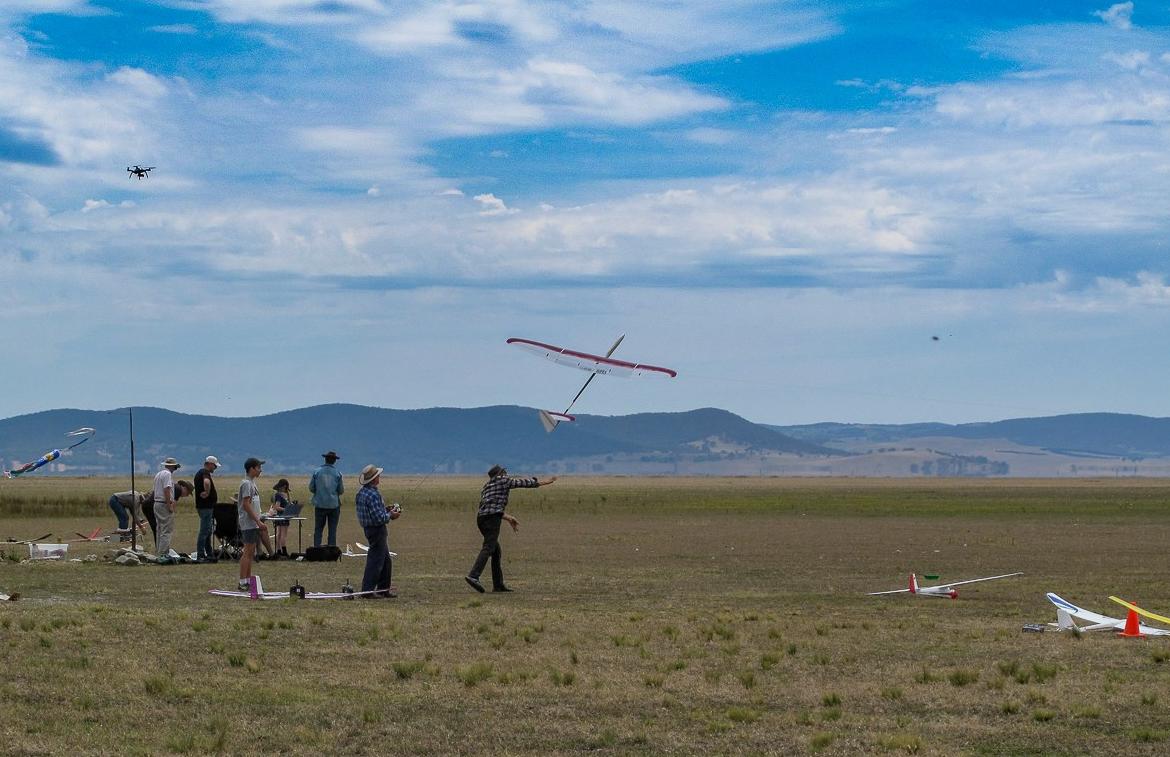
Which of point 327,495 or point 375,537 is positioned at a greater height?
point 327,495

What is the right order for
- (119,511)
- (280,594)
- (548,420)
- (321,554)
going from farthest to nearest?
(119,511)
(548,420)
(321,554)
(280,594)

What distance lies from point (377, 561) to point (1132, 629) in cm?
954

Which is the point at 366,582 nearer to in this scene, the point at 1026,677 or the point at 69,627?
the point at 69,627

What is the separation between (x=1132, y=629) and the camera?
50.3 ft

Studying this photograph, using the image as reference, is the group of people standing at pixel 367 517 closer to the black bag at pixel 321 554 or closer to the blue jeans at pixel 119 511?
the black bag at pixel 321 554

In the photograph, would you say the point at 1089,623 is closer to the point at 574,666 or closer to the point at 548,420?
the point at 574,666

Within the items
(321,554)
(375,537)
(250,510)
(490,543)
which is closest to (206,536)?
(321,554)

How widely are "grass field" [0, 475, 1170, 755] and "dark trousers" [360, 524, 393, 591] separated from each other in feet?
2.15

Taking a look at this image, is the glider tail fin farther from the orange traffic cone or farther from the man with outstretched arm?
the orange traffic cone

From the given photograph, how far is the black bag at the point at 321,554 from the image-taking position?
26.7 meters

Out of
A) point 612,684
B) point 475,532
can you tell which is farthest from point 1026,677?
point 475,532

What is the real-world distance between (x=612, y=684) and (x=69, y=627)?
603cm

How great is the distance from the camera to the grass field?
1039cm

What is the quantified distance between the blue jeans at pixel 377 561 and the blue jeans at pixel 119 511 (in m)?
12.2
